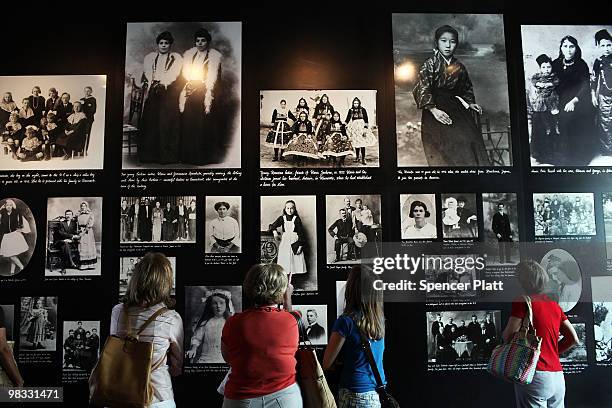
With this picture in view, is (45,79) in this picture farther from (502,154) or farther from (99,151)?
(502,154)

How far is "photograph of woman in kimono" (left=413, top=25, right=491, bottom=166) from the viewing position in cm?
491

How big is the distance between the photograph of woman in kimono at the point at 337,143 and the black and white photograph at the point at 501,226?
4.13 feet

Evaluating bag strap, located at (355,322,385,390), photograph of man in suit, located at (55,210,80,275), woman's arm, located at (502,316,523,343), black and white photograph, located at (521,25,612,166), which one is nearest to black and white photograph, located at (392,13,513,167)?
black and white photograph, located at (521,25,612,166)

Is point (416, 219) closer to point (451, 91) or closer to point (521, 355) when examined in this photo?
point (451, 91)

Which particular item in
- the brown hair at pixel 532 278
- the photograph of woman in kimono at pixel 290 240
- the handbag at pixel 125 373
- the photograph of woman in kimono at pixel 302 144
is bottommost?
the handbag at pixel 125 373

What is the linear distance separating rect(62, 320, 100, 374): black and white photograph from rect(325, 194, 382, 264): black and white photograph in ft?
6.68

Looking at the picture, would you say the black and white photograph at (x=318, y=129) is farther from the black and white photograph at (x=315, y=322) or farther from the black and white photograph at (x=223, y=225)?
the black and white photograph at (x=315, y=322)

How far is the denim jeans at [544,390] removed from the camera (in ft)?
13.2

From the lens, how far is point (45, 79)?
492 cm

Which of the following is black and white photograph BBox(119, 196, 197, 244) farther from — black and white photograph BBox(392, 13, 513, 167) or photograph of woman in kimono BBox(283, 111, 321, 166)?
black and white photograph BBox(392, 13, 513, 167)

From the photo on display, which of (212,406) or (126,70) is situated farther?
(126,70)

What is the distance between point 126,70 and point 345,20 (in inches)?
78.1

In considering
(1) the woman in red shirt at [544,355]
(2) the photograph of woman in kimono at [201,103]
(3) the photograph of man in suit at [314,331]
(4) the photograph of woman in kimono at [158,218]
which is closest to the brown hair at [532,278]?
(1) the woman in red shirt at [544,355]

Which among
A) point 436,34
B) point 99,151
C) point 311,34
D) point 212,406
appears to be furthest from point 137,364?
point 436,34
